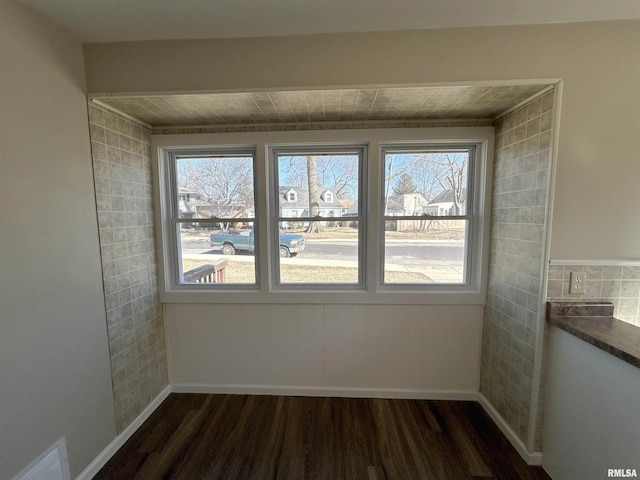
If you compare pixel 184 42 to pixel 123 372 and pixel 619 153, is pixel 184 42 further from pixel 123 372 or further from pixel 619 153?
pixel 619 153

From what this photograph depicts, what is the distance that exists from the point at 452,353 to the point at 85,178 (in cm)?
277

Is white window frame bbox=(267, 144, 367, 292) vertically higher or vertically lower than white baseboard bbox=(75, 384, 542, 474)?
higher

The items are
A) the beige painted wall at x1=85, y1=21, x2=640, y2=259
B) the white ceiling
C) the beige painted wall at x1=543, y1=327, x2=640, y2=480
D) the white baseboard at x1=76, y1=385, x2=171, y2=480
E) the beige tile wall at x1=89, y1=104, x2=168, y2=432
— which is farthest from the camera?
the beige tile wall at x1=89, y1=104, x2=168, y2=432

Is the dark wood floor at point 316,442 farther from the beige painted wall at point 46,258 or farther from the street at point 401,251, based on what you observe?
the street at point 401,251

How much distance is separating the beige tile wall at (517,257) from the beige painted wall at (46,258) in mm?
2604

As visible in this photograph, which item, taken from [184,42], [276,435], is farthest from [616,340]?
[184,42]

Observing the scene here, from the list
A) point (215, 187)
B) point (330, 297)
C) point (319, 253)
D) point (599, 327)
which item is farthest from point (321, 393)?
point (215, 187)

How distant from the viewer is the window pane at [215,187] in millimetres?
2043

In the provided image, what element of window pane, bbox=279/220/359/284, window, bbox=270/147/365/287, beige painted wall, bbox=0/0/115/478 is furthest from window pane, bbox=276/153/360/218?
beige painted wall, bbox=0/0/115/478

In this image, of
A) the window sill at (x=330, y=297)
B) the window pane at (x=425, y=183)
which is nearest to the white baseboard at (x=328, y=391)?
the window sill at (x=330, y=297)

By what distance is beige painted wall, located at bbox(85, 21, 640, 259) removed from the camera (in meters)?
1.30

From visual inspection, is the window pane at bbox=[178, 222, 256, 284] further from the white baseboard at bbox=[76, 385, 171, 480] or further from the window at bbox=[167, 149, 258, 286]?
the white baseboard at bbox=[76, 385, 171, 480]

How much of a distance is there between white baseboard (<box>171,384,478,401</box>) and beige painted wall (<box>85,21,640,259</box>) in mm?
1362

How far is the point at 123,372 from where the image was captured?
1679mm
